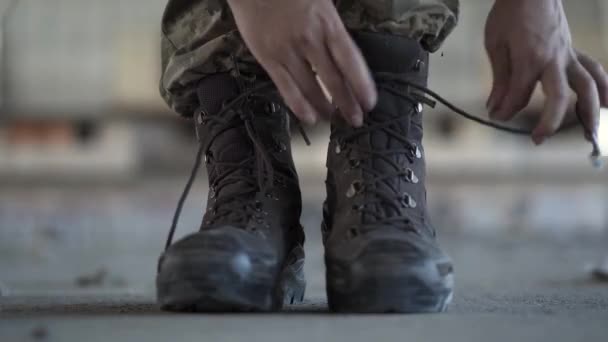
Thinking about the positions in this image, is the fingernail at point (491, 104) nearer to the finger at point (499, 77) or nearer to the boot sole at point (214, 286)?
the finger at point (499, 77)

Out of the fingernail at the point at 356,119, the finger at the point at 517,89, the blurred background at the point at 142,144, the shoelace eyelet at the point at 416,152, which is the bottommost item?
the blurred background at the point at 142,144

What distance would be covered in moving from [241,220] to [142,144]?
138 inches

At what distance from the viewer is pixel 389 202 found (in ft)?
2.31

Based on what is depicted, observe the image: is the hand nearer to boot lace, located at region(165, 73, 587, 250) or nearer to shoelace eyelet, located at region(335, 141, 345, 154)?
boot lace, located at region(165, 73, 587, 250)

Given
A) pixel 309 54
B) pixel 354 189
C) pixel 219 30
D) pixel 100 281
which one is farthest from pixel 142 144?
pixel 309 54

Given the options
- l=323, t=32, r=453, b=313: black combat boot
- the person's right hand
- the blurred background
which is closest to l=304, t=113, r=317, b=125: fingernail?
the person's right hand

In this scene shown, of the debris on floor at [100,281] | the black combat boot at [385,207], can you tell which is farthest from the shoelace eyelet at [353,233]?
the debris on floor at [100,281]

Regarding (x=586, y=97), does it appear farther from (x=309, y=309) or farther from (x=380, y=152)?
(x=309, y=309)

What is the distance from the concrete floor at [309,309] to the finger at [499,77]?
180 millimetres

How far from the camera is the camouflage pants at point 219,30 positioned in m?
0.73

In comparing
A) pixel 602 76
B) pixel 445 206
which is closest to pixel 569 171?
pixel 445 206

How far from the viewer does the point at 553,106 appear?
66cm

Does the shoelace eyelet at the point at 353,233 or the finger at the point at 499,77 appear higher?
the finger at the point at 499,77

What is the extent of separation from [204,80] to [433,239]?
0.26 m
